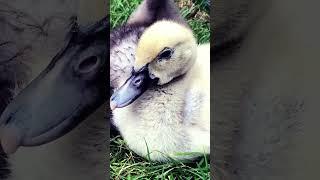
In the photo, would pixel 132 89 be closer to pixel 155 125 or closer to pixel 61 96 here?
pixel 155 125

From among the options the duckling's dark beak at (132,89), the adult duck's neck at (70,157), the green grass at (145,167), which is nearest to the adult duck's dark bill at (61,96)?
the adult duck's neck at (70,157)

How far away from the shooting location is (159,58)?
2.44m

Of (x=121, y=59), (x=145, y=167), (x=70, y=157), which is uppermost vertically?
(x=121, y=59)

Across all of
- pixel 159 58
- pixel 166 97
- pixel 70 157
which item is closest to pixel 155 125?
pixel 166 97

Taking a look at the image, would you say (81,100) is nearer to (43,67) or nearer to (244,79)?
(43,67)

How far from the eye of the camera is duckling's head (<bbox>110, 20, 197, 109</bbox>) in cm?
243

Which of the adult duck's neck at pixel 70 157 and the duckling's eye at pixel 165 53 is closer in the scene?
the adult duck's neck at pixel 70 157

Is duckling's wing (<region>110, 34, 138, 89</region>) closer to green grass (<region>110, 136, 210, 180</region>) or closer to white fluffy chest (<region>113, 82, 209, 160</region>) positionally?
white fluffy chest (<region>113, 82, 209, 160</region>)


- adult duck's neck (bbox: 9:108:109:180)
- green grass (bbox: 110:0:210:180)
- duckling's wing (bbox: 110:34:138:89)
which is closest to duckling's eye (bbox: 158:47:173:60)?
duckling's wing (bbox: 110:34:138:89)

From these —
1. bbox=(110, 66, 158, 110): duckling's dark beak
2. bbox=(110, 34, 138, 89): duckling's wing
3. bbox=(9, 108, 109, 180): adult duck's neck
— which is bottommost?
bbox=(9, 108, 109, 180): adult duck's neck

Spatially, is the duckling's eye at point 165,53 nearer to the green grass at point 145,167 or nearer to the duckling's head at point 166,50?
the duckling's head at point 166,50

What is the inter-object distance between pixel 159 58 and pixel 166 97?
0.19 m

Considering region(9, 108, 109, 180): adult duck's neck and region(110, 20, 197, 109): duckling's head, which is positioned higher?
region(110, 20, 197, 109): duckling's head

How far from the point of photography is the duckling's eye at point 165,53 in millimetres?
2445
